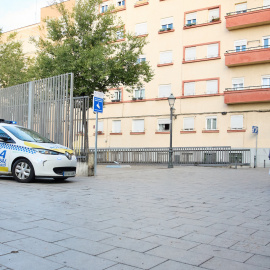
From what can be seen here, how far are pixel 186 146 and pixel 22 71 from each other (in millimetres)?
15182

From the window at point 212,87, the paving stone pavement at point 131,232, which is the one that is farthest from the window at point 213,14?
the paving stone pavement at point 131,232

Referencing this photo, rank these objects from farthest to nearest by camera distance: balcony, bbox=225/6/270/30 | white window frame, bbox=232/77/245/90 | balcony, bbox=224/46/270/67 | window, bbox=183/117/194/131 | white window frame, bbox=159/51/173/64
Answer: white window frame, bbox=159/51/173/64, window, bbox=183/117/194/131, white window frame, bbox=232/77/245/90, balcony, bbox=225/6/270/30, balcony, bbox=224/46/270/67

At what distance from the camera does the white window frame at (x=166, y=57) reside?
32938mm

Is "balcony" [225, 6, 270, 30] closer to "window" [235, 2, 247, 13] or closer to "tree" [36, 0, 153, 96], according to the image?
"window" [235, 2, 247, 13]

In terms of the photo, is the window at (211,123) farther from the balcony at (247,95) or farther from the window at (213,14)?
the window at (213,14)

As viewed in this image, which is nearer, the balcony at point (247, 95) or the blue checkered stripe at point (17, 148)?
the blue checkered stripe at point (17, 148)

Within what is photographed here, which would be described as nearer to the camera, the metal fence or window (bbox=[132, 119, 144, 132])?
the metal fence

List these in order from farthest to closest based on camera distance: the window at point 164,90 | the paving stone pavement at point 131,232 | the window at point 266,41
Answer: the window at point 164,90 < the window at point 266,41 < the paving stone pavement at point 131,232

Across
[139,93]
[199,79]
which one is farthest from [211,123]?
[139,93]

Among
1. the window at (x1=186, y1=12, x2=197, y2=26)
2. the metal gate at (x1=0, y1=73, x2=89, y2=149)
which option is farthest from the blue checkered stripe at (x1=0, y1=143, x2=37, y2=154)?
the window at (x1=186, y1=12, x2=197, y2=26)

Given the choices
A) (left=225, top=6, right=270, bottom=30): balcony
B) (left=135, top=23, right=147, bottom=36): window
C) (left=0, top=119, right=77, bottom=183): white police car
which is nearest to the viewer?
(left=0, top=119, right=77, bottom=183): white police car

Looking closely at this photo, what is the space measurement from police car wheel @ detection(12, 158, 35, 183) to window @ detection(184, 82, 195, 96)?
2318 centimetres

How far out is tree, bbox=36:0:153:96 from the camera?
2186 cm

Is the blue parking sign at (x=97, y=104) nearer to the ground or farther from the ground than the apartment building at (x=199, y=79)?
nearer to the ground
